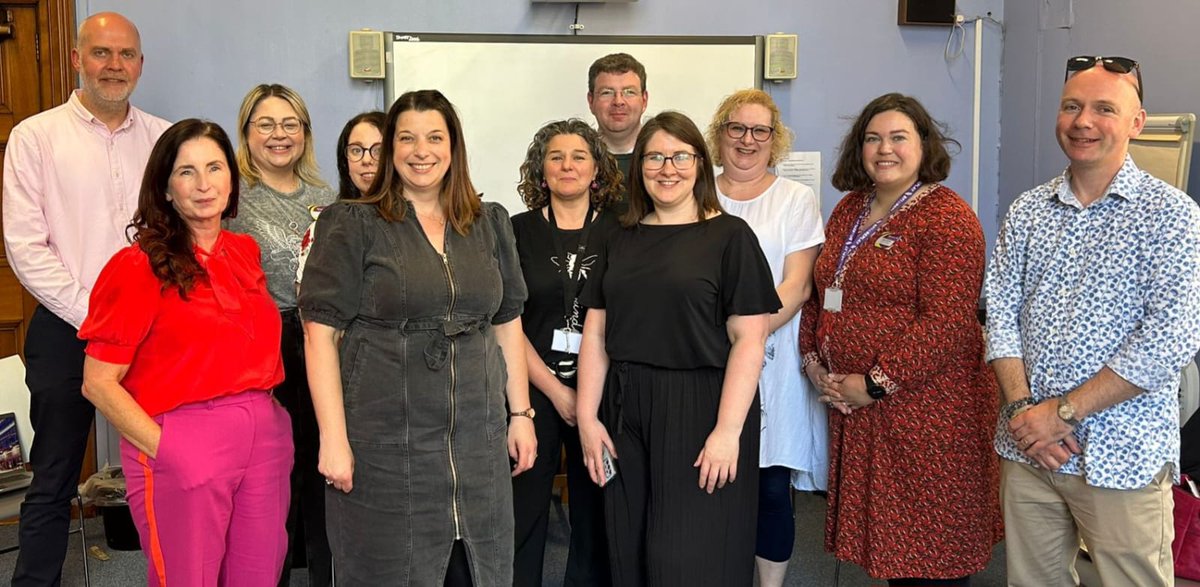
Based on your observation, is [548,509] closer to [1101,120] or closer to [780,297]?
[780,297]

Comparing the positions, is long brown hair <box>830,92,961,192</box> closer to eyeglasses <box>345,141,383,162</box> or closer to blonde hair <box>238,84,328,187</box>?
Answer: eyeglasses <box>345,141,383,162</box>

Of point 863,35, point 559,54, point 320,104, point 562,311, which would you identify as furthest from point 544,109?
point 562,311

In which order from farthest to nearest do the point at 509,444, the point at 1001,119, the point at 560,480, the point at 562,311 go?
the point at 1001,119, the point at 560,480, the point at 562,311, the point at 509,444

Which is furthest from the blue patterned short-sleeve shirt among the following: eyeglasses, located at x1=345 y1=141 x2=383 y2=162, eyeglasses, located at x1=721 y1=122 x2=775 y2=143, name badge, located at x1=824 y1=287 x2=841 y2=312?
eyeglasses, located at x1=345 y1=141 x2=383 y2=162

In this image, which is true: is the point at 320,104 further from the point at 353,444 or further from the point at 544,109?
Result: the point at 353,444

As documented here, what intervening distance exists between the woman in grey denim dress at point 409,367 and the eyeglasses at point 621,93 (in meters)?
Answer: 1.04

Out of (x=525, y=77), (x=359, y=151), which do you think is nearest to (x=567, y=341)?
(x=359, y=151)

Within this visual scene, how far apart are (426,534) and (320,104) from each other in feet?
8.95

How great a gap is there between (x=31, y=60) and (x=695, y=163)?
3206 millimetres

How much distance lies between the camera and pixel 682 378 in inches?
93.4

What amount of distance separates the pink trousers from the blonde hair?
895 millimetres

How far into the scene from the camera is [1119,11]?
3826mm

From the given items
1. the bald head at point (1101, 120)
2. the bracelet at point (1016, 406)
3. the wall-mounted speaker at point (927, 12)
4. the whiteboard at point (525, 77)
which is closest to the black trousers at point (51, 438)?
the whiteboard at point (525, 77)

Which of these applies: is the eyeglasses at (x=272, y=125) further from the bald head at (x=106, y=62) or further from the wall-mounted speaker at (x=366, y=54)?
the wall-mounted speaker at (x=366, y=54)
